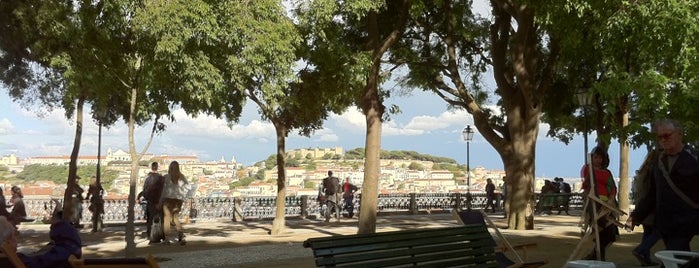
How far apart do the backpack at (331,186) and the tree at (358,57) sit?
7.23 m

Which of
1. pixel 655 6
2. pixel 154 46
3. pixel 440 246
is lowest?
pixel 440 246

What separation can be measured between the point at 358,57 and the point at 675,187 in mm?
11087

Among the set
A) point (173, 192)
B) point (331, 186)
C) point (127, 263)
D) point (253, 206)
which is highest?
point (331, 186)

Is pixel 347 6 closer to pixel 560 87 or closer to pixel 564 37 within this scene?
pixel 564 37

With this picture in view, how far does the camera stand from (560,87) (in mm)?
24078

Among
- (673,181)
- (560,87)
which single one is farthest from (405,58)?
(673,181)

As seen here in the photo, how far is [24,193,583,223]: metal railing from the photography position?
2442cm

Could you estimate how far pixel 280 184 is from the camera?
19078 millimetres

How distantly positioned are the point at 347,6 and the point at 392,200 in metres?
16.3

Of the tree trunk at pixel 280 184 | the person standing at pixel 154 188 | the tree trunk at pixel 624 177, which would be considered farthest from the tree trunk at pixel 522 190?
the person standing at pixel 154 188

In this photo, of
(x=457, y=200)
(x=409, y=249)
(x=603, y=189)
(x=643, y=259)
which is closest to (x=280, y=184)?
(x=603, y=189)

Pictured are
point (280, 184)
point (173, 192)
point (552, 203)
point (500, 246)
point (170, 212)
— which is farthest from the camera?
point (552, 203)

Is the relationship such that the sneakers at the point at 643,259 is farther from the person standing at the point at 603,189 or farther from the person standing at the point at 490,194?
the person standing at the point at 490,194

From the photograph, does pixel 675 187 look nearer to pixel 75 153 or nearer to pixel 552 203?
pixel 75 153
